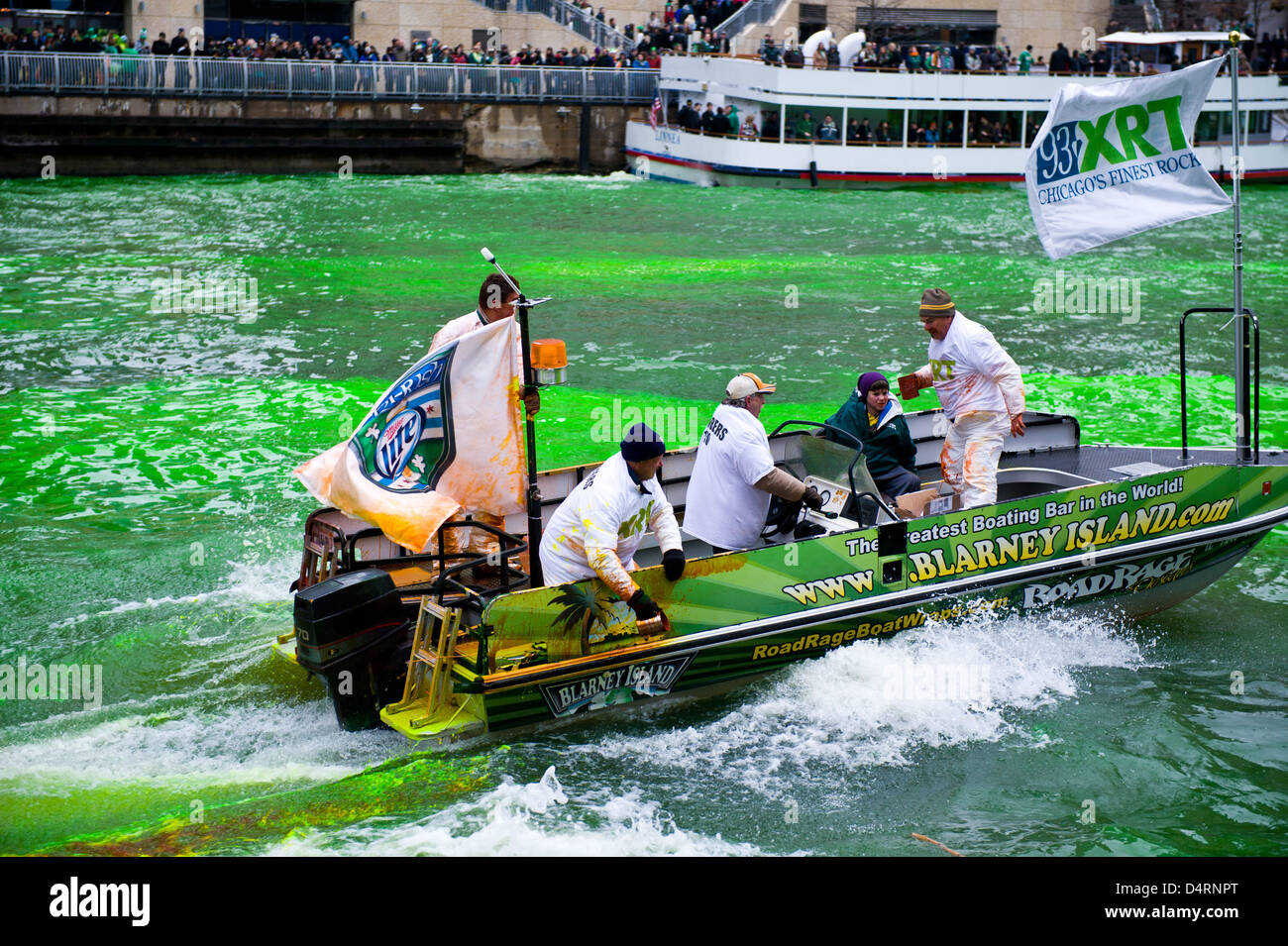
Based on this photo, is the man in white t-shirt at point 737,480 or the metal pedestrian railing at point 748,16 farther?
the metal pedestrian railing at point 748,16

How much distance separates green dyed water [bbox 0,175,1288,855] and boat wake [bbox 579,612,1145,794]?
23mm

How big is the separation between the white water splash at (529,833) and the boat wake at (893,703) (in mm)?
587

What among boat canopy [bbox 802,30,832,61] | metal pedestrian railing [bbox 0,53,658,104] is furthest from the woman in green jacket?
boat canopy [bbox 802,30,832,61]

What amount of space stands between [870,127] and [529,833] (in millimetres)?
34326

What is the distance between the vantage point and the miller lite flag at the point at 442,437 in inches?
282

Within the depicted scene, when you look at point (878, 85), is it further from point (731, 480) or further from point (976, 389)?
point (731, 480)

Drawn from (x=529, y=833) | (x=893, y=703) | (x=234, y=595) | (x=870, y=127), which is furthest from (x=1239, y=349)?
(x=870, y=127)

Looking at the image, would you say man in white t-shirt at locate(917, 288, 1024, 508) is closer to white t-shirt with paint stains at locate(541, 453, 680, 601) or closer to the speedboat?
the speedboat

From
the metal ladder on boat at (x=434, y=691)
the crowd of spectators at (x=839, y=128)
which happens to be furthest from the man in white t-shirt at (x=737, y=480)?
the crowd of spectators at (x=839, y=128)

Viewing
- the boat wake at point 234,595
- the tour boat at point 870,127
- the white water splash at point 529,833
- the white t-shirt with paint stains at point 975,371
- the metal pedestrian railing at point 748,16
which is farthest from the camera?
the metal pedestrian railing at point 748,16

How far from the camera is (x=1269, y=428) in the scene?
45.4ft

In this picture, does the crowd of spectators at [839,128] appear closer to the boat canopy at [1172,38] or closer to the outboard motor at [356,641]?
the boat canopy at [1172,38]

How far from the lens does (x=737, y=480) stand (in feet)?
26.6
